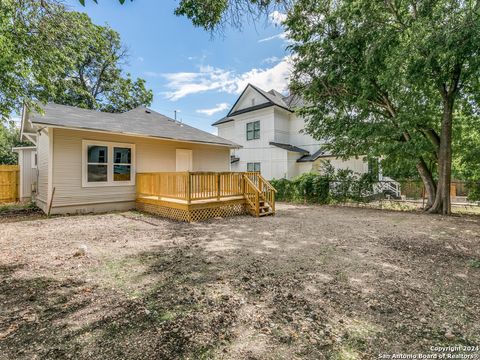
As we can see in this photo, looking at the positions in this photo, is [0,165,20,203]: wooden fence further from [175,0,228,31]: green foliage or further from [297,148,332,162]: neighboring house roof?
[297,148,332,162]: neighboring house roof

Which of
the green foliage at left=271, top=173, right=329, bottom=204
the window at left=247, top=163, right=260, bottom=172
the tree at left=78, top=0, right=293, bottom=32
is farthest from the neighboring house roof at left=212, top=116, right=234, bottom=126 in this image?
the tree at left=78, top=0, right=293, bottom=32

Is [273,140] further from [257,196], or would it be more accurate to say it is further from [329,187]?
[257,196]

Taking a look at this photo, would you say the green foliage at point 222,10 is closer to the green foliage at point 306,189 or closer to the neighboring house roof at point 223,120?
the green foliage at point 306,189

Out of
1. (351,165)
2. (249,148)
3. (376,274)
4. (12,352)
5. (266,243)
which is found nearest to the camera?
(12,352)

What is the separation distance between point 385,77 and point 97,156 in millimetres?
10700

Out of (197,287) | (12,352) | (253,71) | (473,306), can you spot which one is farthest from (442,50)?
(253,71)

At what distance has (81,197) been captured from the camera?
889 cm

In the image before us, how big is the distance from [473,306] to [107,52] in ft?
87.1

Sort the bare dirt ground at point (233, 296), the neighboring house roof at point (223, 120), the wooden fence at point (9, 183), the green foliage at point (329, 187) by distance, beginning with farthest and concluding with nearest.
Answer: the neighboring house roof at point (223, 120)
the green foliage at point (329, 187)
the wooden fence at point (9, 183)
the bare dirt ground at point (233, 296)

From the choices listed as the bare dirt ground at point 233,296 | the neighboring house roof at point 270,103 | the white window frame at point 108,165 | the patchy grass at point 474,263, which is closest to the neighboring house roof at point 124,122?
the white window frame at point 108,165

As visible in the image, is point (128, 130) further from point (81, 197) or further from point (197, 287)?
point (197, 287)

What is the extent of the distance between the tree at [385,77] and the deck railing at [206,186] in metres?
5.16

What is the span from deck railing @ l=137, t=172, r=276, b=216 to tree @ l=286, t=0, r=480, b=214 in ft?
16.9

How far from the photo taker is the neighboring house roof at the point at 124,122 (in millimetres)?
8344
